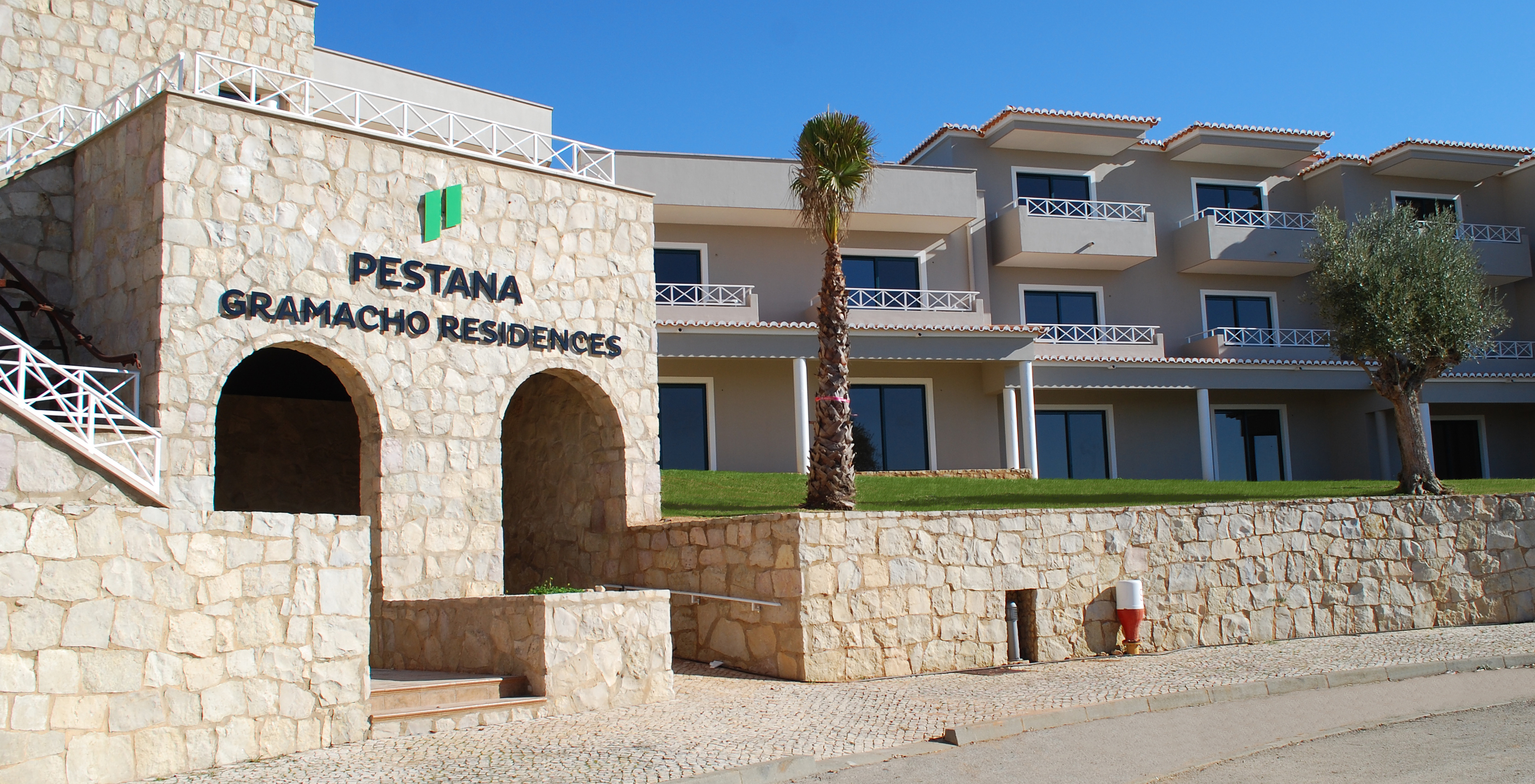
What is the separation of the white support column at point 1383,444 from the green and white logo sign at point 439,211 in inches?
989

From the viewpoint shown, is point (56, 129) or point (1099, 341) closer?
point (56, 129)

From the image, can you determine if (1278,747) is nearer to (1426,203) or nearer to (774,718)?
(774,718)

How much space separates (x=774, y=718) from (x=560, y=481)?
22.9 ft

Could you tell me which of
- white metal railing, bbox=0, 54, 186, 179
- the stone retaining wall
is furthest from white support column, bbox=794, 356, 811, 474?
white metal railing, bbox=0, 54, 186, 179

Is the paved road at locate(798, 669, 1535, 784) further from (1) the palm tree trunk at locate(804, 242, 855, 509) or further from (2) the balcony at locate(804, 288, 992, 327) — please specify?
(2) the balcony at locate(804, 288, 992, 327)

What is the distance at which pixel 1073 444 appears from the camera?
1123 inches

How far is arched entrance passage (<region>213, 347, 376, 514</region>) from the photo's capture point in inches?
642

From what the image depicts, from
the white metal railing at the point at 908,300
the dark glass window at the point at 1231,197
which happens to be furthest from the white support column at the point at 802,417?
the dark glass window at the point at 1231,197

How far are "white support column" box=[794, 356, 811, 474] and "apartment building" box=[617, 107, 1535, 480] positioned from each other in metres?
0.07

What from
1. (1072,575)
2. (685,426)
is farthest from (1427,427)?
(1072,575)

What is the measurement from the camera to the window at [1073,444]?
2822 cm

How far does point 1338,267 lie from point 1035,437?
7638 millimetres

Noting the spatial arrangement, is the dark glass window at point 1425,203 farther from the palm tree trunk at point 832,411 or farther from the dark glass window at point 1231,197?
the palm tree trunk at point 832,411

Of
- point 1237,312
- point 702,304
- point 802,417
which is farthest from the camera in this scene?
point 1237,312
